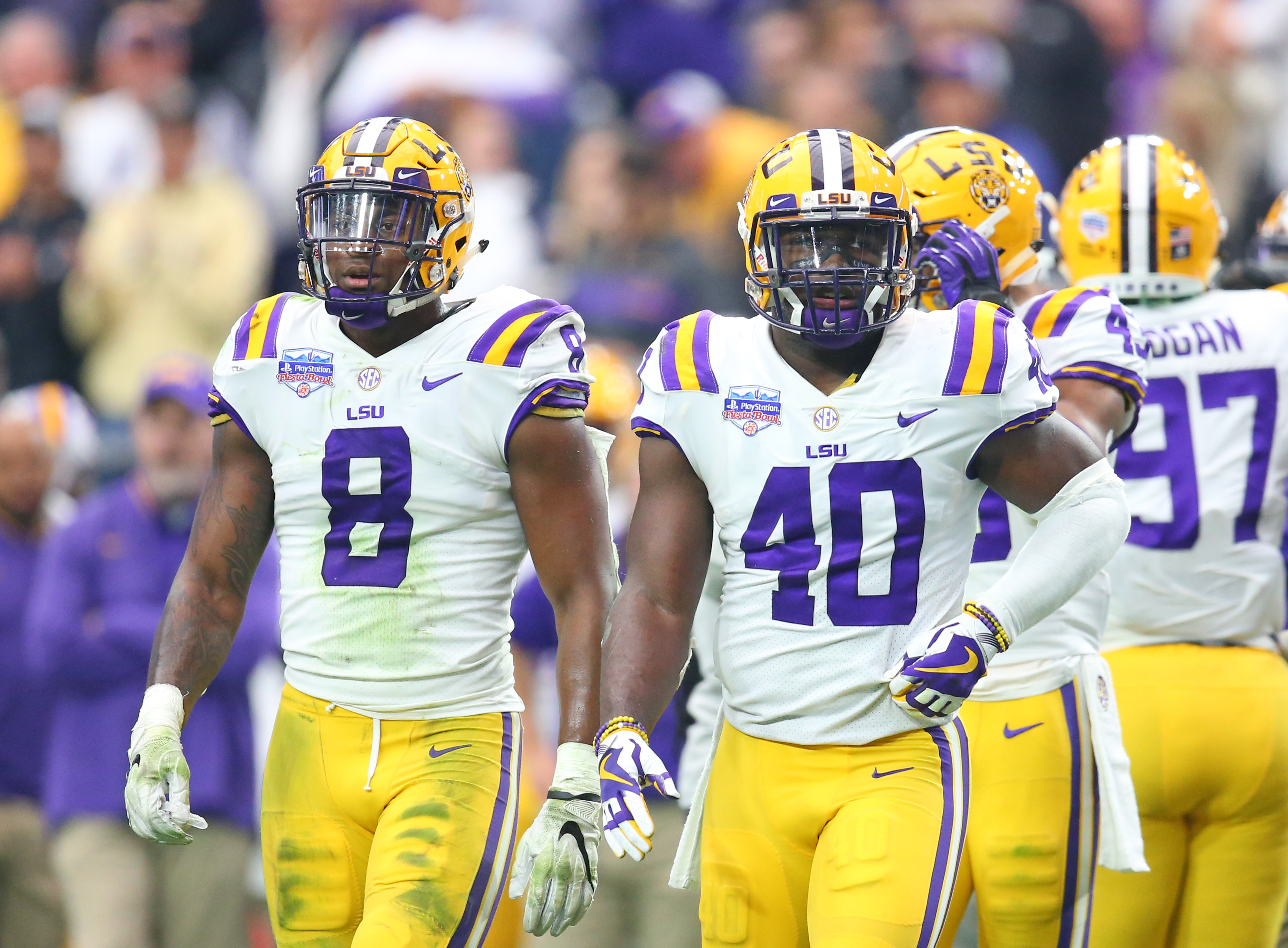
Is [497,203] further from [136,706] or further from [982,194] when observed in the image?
[982,194]

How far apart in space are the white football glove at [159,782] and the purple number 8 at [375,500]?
0.47 metres

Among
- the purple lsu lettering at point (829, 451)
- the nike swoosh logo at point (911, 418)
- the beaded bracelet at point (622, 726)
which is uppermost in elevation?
the nike swoosh logo at point (911, 418)

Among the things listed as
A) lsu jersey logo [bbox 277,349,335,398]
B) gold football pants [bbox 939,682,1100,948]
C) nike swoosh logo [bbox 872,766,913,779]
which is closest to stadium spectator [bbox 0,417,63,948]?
lsu jersey logo [bbox 277,349,335,398]

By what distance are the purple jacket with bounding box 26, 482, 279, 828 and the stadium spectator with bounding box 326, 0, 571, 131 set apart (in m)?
3.68

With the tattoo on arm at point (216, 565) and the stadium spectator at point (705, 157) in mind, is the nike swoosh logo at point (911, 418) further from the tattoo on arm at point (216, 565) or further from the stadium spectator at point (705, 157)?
the stadium spectator at point (705, 157)

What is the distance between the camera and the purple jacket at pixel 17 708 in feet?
20.8

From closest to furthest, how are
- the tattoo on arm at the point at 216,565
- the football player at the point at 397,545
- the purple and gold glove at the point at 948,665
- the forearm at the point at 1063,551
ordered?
the purple and gold glove at the point at 948,665
the forearm at the point at 1063,551
the football player at the point at 397,545
the tattoo on arm at the point at 216,565

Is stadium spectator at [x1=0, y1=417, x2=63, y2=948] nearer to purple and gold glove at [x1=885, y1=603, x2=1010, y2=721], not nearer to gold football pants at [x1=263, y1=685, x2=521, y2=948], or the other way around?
gold football pants at [x1=263, y1=685, x2=521, y2=948]

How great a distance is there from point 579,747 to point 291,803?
2.13ft

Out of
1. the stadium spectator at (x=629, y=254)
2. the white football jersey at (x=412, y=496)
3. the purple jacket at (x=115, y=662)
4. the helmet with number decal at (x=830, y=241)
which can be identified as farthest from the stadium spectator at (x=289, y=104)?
the helmet with number decal at (x=830, y=241)

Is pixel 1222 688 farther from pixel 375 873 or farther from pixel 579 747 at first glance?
pixel 375 873

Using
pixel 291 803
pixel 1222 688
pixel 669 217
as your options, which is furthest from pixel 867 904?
pixel 669 217

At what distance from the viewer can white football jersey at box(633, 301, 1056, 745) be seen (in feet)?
11.3

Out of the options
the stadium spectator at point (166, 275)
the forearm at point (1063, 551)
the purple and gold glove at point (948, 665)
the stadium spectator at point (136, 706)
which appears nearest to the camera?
the purple and gold glove at point (948, 665)
